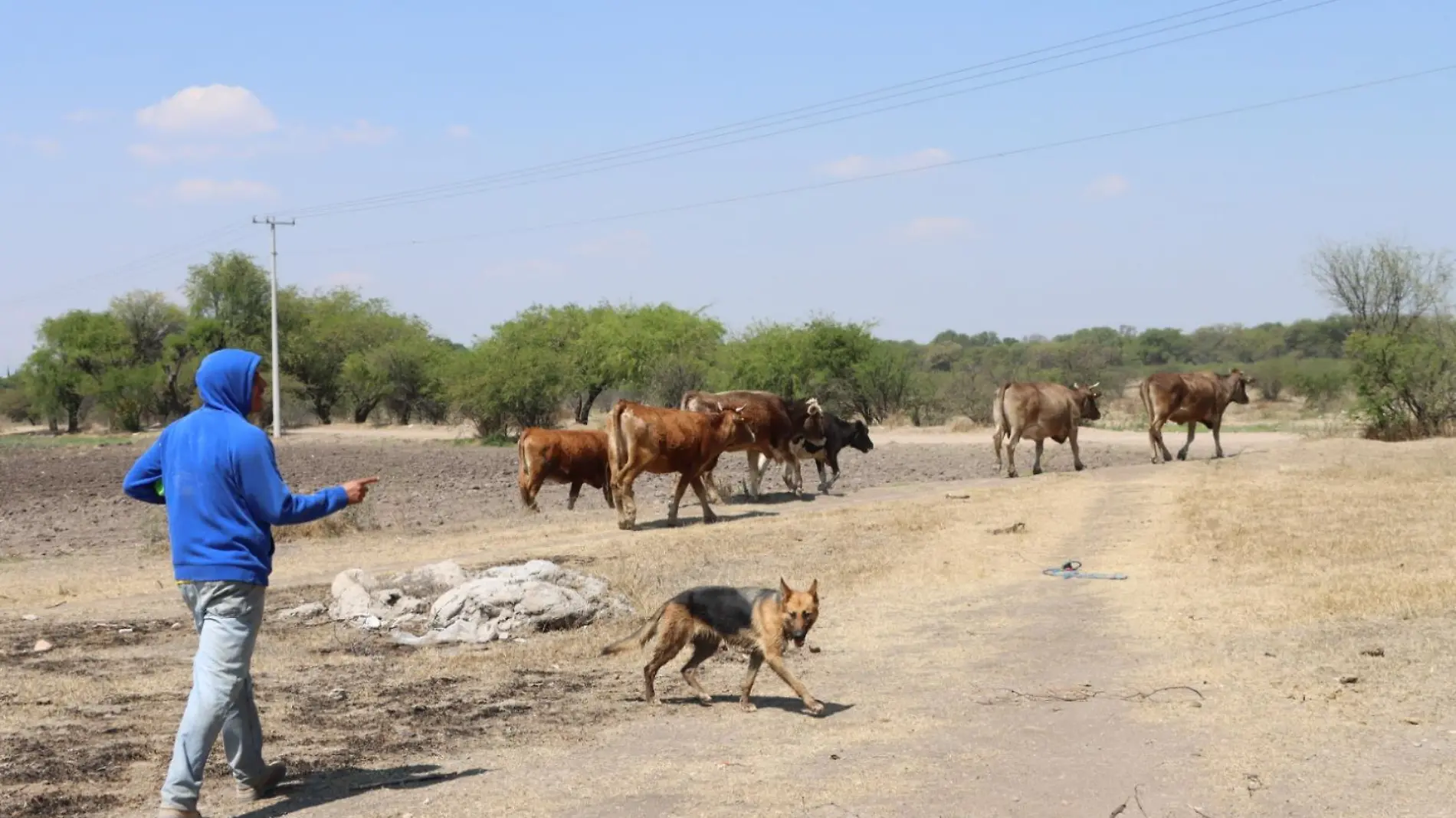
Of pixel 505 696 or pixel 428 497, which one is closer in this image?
pixel 505 696

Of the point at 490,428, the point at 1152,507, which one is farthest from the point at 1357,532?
the point at 490,428

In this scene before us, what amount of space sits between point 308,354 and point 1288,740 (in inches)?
3066

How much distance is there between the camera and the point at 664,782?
23.3 ft

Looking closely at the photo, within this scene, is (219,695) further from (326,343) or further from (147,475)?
(326,343)

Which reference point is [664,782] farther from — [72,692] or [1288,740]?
[72,692]

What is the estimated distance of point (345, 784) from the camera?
717 centimetres

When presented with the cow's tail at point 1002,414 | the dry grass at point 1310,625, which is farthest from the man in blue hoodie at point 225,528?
the cow's tail at point 1002,414

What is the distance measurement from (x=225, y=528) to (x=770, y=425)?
17655mm

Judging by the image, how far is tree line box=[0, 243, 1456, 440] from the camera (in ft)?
160

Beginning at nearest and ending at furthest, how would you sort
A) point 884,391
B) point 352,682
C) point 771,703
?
point 771,703 < point 352,682 < point 884,391

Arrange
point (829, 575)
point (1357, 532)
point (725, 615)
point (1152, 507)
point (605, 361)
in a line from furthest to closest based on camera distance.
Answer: point (605, 361) → point (1152, 507) → point (1357, 532) → point (829, 575) → point (725, 615)

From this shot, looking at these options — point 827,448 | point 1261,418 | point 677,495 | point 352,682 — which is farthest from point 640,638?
point 1261,418

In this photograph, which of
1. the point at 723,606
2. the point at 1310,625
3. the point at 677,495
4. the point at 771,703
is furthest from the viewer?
the point at 677,495

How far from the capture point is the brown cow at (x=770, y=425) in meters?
23.8
